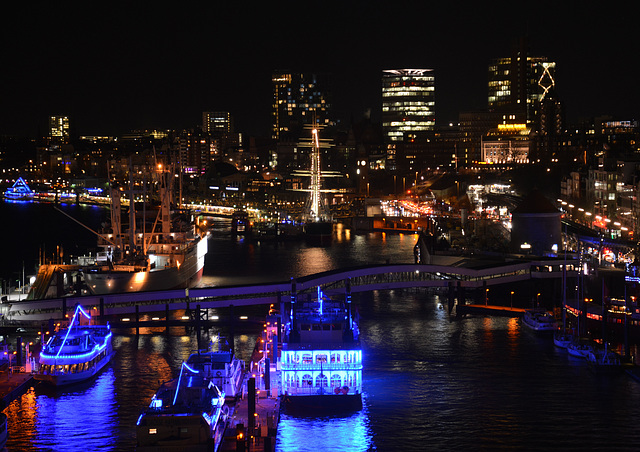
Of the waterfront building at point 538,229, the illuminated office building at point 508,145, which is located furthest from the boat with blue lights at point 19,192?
the waterfront building at point 538,229

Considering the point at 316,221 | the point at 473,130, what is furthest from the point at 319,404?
the point at 473,130

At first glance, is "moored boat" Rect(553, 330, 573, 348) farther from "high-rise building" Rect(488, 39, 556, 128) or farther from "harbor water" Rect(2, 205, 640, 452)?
"high-rise building" Rect(488, 39, 556, 128)

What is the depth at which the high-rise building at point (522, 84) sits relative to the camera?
337 ft

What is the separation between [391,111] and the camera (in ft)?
403

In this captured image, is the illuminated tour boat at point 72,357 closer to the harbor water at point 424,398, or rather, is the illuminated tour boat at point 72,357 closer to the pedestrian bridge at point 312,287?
the harbor water at point 424,398

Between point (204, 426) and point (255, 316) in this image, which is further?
point (255, 316)

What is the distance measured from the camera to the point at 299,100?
142 metres

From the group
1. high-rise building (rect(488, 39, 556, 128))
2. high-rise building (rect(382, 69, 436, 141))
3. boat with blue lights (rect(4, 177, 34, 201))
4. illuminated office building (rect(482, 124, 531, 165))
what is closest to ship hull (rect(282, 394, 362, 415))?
illuminated office building (rect(482, 124, 531, 165))

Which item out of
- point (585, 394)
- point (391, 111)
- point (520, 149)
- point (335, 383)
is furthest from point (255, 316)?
point (391, 111)

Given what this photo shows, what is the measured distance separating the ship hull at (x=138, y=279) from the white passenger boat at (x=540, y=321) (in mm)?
14946

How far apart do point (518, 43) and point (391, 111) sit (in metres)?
25.4

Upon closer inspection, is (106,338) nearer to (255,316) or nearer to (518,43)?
(255,316)

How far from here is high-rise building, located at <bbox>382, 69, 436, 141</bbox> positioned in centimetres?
12119

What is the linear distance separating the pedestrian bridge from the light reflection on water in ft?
24.5
